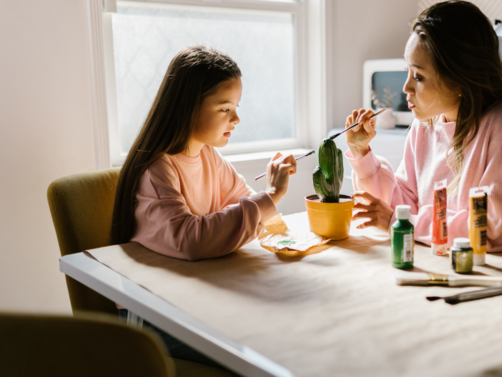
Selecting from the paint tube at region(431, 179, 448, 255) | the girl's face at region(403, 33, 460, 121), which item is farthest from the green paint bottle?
the girl's face at region(403, 33, 460, 121)

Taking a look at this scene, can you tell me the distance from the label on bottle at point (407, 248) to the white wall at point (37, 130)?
124cm

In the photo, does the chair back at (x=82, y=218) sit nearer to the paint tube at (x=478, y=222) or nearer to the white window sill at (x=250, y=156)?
the paint tube at (x=478, y=222)

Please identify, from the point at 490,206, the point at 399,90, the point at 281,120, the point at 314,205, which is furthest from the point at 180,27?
the point at 490,206

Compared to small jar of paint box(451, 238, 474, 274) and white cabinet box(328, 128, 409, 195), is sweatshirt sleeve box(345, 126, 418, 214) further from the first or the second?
white cabinet box(328, 128, 409, 195)

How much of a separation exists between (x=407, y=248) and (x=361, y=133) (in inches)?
18.5

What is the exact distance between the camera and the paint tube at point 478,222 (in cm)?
101

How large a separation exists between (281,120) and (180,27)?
30.1 inches

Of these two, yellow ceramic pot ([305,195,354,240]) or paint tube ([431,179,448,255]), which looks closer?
paint tube ([431,179,448,255])

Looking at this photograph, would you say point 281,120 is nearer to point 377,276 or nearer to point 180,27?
point 180,27

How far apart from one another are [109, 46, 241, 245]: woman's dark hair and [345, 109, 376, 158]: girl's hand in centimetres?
37

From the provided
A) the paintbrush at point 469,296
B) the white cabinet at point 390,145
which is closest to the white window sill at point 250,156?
the white cabinet at point 390,145

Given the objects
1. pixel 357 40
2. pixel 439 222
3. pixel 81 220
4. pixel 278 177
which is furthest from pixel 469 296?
pixel 357 40

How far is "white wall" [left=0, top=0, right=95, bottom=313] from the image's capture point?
176 cm

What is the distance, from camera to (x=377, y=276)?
3.13 ft
